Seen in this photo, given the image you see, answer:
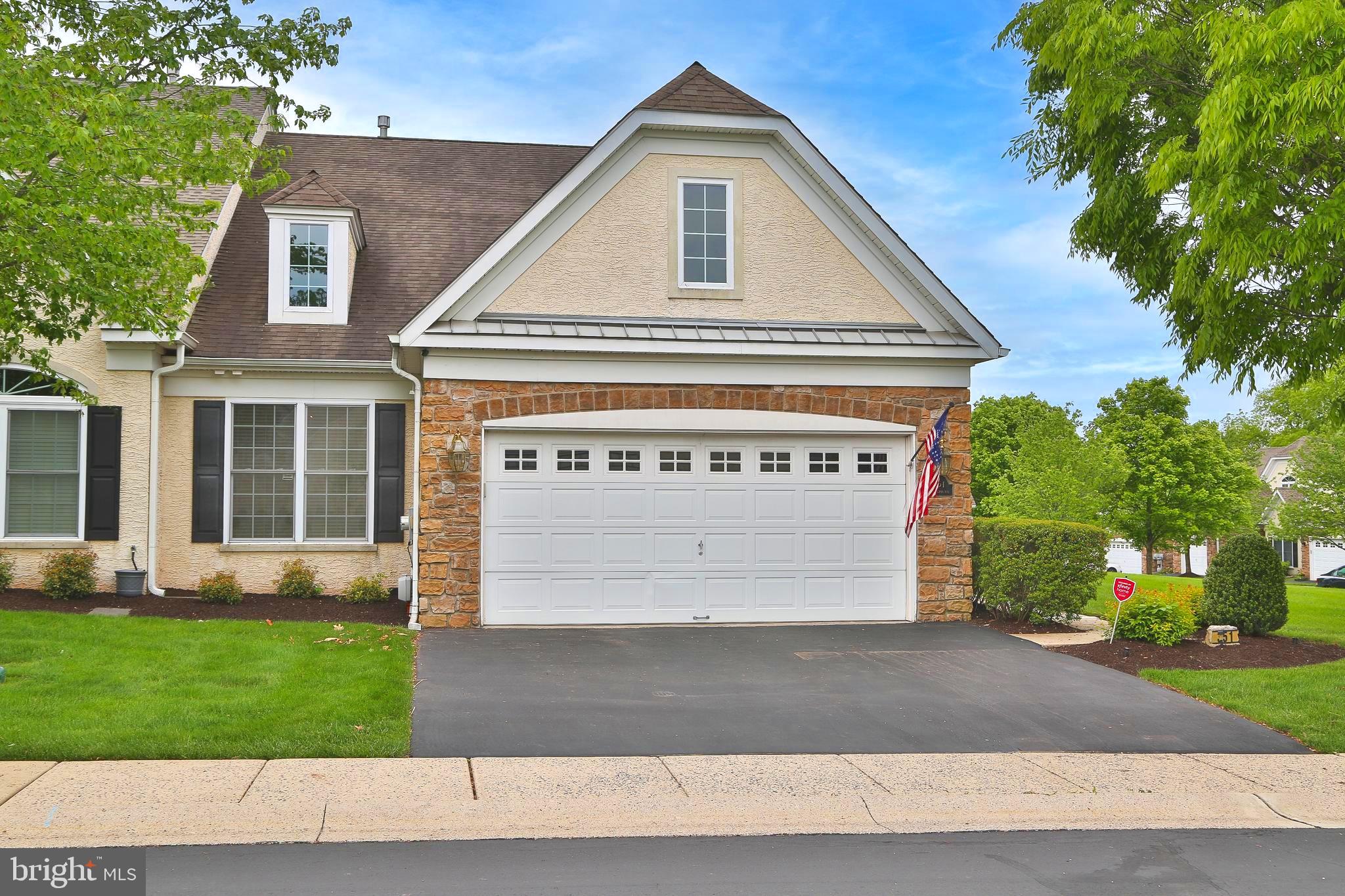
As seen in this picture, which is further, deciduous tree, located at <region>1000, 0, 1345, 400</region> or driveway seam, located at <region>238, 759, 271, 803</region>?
deciduous tree, located at <region>1000, 0, 1345, 400</region>

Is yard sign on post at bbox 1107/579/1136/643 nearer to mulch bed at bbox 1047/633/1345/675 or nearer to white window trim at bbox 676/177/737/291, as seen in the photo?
mulch bed at bbox 1047/633/1345/675

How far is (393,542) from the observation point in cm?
1466

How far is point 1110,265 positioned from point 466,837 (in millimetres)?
10323

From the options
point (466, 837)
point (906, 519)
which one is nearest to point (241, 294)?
point (906, 519)

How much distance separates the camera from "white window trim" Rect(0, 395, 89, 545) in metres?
13.7

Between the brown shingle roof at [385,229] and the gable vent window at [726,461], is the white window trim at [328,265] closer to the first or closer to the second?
the brown shingle roof at [385,229]

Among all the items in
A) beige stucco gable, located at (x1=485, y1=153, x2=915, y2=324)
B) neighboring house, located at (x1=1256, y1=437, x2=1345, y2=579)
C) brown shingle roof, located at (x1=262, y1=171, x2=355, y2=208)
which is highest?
brown shingle roof, located at (x1=262, y1=171, x2=355, y2=208)

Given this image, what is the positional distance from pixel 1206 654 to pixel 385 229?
43.2ft

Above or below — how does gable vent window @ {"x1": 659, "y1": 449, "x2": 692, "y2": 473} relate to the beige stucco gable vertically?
below

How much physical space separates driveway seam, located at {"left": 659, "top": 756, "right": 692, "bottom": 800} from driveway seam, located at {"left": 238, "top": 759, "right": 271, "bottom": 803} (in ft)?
8.67

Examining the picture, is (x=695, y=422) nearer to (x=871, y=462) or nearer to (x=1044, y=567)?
(x=871, y=462)

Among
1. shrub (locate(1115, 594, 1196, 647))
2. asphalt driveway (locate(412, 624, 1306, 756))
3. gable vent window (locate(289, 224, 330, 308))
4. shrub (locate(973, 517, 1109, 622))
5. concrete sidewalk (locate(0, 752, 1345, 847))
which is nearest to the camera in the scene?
concrete sidewalk (locate(0, 752, 1345, 847))

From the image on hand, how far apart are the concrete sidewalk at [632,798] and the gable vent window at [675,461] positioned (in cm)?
579

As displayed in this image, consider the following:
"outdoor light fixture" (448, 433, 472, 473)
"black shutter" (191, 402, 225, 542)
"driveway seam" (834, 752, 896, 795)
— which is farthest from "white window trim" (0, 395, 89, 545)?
"driveway seam" (834, 752, 896, 795)
